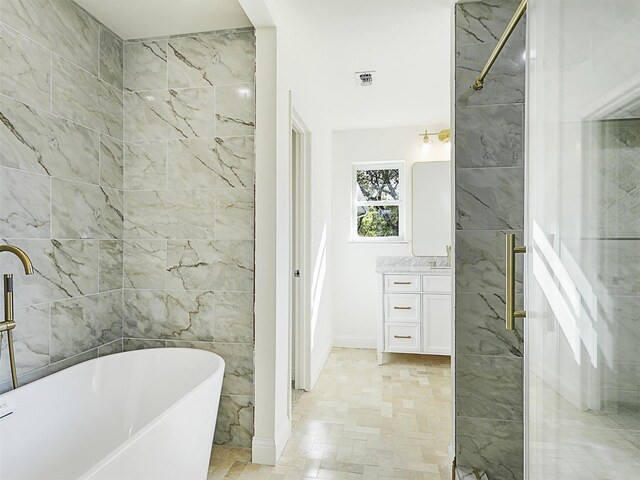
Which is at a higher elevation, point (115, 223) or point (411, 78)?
point (411, 78)

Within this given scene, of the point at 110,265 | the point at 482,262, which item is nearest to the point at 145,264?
the point at 110,265

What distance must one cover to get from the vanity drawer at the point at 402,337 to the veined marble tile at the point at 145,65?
9.54 ft

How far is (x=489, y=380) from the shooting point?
2.01 m

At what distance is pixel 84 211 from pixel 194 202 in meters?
0.58

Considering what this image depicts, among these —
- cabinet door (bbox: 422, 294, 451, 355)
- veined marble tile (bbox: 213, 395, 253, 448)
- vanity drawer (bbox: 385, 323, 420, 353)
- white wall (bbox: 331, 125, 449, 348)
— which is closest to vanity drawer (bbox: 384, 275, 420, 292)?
cabinet door (bbox: 422, 294, 451, 355)

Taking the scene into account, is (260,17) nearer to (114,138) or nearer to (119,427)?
(114,138)

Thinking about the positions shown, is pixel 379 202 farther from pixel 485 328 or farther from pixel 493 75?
pixel 485 328

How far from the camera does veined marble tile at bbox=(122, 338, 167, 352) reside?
2.41 metres

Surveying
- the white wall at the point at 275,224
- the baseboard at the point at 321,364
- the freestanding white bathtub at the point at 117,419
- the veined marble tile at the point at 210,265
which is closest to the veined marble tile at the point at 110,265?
the veined marble tile at the point at 210,265

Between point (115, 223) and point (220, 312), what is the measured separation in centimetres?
83

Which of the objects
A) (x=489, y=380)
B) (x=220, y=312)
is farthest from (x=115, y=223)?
(x=489, y=380)

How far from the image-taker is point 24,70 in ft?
5.91

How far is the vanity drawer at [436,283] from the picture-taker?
12.6 feet

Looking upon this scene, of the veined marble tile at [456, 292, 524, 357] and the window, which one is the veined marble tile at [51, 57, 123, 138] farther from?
the window
